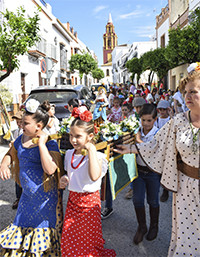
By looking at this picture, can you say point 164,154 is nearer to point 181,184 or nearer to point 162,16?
point 181,184

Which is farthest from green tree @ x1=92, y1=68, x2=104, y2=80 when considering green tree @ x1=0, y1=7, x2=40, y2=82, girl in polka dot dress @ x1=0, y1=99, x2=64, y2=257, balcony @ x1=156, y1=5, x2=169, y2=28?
girl in polka dot dress @ x1=0, y1=99, x2=64, y2=257

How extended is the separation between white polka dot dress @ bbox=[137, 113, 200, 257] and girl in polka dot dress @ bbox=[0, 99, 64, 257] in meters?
1.01

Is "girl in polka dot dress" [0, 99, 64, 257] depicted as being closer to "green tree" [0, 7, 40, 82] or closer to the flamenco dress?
the flamenco dress

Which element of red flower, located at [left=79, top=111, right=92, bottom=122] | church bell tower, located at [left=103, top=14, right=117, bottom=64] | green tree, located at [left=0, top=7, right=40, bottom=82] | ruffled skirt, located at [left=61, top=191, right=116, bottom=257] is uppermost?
church bell tower, located at [left=103, top=14, right=117, bottom=64]

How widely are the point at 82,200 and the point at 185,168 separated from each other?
97 cm

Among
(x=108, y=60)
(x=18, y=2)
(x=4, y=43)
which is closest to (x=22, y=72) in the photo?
(x=18, y=2)

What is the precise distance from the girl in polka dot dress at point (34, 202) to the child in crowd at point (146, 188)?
101 centimetres

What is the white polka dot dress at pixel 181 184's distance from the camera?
2090 millimetres

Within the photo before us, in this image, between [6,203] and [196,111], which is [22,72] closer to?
[6,203]

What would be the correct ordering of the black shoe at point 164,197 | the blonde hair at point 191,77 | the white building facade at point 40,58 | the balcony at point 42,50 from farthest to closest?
the balcony at point 42,50, the white building facade at point 40,58, the black shoe at point 164,197, the blonde hair at point 191,77

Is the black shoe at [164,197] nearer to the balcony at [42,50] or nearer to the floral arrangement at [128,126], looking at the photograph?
the floral arrangement at [128,126]

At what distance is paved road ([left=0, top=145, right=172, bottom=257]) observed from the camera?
294 cm

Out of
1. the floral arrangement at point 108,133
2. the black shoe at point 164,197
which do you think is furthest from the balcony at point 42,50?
the floral arrangement at point 108,133

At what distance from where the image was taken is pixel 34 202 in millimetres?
2570
